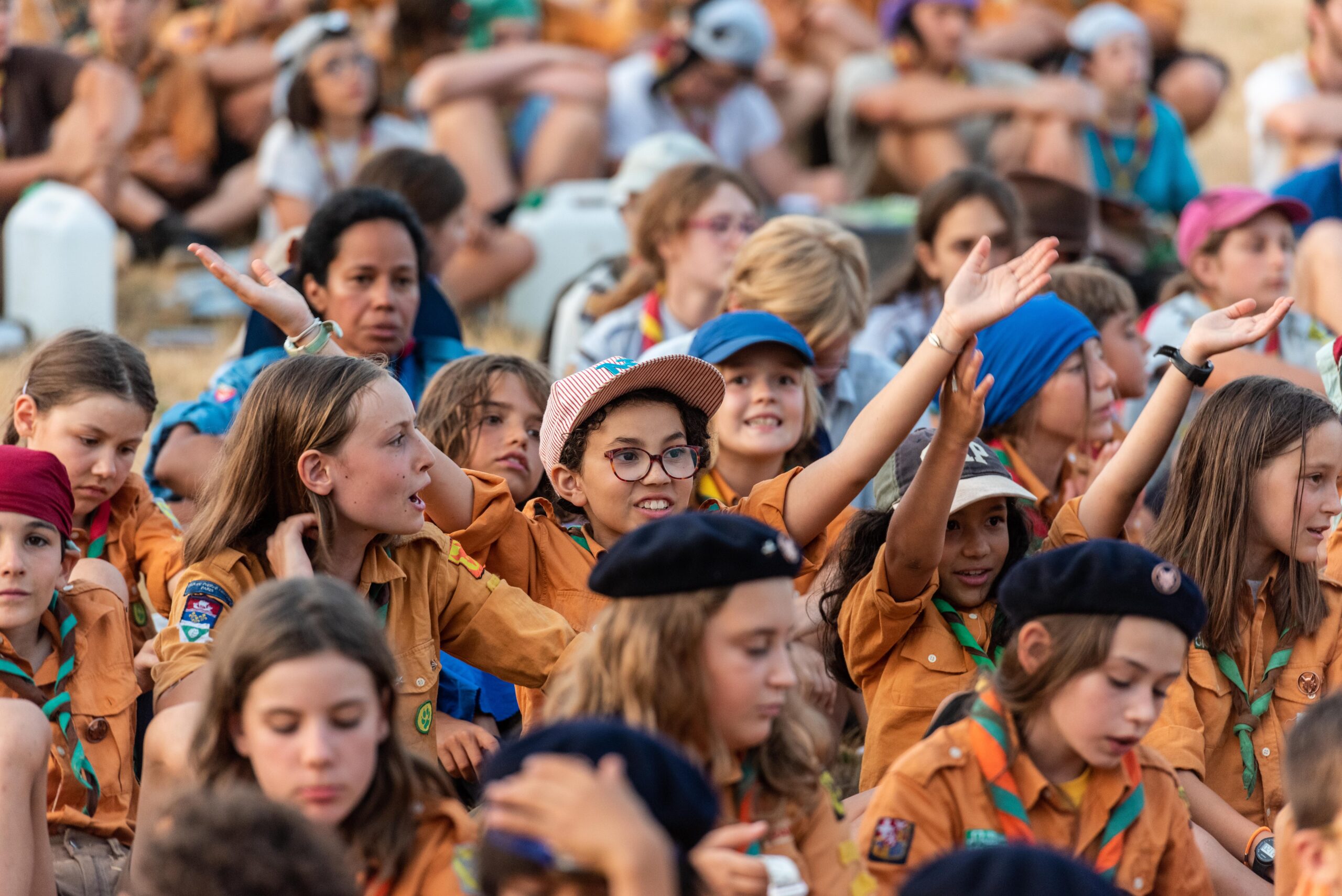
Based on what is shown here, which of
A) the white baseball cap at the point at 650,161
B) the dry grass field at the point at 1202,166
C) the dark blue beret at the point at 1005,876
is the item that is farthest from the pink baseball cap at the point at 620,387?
the white baseball cap at the point at 650,161

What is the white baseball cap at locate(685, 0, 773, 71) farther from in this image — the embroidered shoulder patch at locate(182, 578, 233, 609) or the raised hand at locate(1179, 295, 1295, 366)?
the embroidered shoulder patch at locate(182, 578, 233, 609)

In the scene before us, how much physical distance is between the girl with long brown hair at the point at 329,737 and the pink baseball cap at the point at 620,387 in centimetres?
108

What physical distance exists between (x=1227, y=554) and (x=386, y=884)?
196 centimetres

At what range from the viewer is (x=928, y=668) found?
3.58 meters

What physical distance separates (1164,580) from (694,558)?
827 mm

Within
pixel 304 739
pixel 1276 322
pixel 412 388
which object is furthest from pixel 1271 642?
pixel 412 388

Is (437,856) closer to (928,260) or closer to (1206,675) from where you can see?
(1206,675)

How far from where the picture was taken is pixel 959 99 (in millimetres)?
8297

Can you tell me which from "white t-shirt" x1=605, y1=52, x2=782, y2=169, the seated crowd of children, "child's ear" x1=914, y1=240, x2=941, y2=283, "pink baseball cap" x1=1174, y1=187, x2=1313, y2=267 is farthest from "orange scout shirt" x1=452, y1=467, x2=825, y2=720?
"white t-shirt" x1=605, y1=52, x2=782, y2=169

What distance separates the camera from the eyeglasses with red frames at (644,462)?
12.0 feet

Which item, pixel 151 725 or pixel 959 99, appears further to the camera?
pixel 959 99

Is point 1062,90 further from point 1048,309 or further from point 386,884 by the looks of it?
point 386,884

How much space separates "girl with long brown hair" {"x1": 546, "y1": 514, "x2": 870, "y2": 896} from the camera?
2662 mm

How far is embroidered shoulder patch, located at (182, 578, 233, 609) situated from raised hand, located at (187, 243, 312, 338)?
2.78 feet
